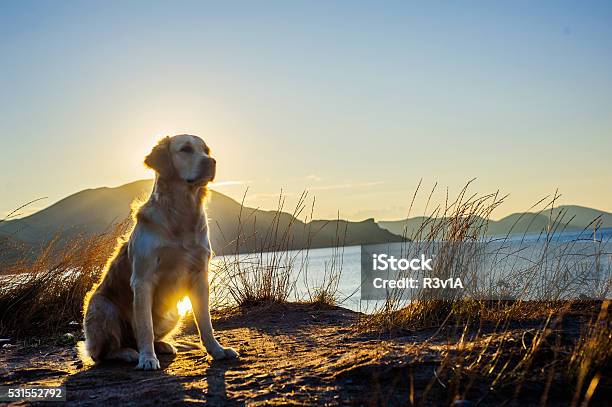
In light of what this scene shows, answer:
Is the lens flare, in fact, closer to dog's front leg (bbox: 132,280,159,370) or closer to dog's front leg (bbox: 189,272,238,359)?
dog's front leg (bbox: 189,272,238,359)

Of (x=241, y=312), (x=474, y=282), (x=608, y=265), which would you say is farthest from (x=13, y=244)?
(x=608, y=265)

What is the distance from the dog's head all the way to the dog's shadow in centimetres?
142

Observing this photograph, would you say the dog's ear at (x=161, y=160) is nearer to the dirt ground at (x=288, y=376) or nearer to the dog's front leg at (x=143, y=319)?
the dog's front leg at (x=143, y=319)

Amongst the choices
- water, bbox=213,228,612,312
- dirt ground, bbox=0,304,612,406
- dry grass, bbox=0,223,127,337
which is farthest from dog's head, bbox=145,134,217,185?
dry grass, bbox=0,223,127,337

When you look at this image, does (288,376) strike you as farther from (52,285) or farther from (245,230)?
(245,230)

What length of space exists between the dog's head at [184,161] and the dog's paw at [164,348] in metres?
1.39

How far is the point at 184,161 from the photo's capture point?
4.41m

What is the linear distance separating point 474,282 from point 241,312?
3.08 metres

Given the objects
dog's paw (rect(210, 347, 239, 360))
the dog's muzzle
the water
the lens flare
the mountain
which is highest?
the dog's muzzle

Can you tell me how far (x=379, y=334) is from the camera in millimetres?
4746

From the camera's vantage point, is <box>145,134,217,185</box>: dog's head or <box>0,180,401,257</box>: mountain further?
<box>0,180,401,257</box>: mountain

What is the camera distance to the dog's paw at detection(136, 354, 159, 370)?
3.99 m

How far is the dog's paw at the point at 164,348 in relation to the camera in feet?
15.3

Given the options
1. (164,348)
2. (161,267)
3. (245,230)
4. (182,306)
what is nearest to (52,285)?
(182,306)
